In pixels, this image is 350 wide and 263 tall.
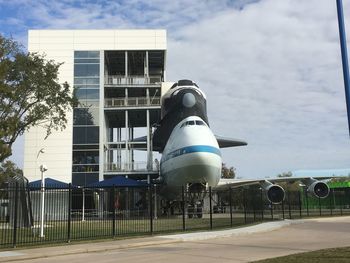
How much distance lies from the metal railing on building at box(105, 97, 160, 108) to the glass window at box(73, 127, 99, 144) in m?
3.39

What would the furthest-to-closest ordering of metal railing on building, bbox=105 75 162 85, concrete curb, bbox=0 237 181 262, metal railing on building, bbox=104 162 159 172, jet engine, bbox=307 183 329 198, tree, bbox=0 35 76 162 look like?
metal railing on building, bbox=105 75 162 85 < metal railing on building, bbox=104 162 159 172 < jet engine, bbox=307 183 329 198 < tree, bbox=0 35 76 162 < concrete curb, bbox=0 237 181 262

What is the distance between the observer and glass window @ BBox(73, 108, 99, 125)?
56.5 m

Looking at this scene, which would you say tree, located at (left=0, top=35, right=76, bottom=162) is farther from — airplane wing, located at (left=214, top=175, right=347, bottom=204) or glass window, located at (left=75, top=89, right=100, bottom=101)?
glass window, located at (left=75, top=89, right=100, bottom=101)

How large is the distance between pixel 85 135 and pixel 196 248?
41.7 m

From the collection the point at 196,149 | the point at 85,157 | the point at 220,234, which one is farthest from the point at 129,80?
the point at 220,234

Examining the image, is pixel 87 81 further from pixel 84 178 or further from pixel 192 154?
pixel 192 154

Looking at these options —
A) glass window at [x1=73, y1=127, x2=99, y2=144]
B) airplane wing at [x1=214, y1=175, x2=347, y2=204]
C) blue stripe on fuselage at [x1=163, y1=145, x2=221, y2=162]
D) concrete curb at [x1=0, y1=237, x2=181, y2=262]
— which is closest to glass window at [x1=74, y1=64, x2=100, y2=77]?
glass window at [x1=73, y1=127, x2=99, y2=144]

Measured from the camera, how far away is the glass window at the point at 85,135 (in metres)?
56.1

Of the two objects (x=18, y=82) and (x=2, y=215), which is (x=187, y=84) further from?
(x=2, y=215)

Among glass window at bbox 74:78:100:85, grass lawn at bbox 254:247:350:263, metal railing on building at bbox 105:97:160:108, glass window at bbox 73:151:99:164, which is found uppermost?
glass window at bbox 74:78:100:85

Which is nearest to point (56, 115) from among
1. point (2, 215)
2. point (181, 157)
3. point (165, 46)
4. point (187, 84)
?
point (187, 84)

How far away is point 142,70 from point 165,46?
9.11 metres

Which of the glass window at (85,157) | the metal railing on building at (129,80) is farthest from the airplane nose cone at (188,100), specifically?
the metal railing on building at (129,80)

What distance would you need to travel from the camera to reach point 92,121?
185ft
